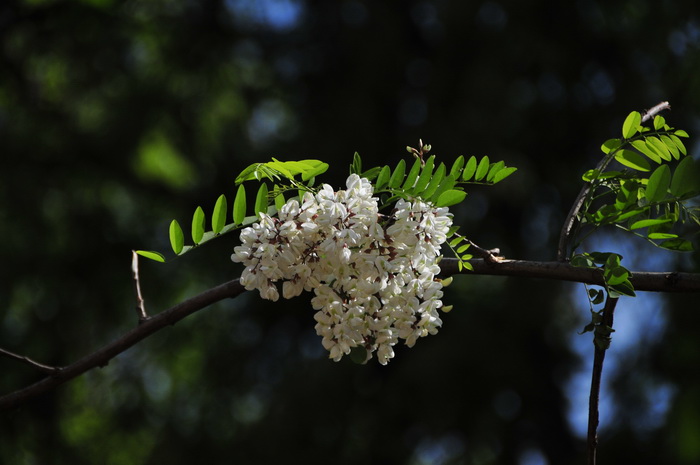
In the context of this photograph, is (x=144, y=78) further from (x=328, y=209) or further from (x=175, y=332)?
(x=328, y=209)

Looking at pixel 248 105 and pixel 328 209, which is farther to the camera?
pixel 248 105

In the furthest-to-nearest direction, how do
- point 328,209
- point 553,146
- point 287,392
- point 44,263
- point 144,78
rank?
point 144,78
point 44,263
point 553,146
point 287,392
point 328,209

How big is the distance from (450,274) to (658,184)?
282 mm

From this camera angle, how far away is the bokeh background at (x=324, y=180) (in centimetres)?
461

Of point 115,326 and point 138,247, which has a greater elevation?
point 138,247

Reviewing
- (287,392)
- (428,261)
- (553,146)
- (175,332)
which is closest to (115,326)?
(175,332)

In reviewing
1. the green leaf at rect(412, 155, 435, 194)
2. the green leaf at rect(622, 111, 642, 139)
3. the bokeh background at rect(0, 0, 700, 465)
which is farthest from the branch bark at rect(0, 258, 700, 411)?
the bokeh background at rect(0, 0, 700, 465)

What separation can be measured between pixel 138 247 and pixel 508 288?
2.67 meters

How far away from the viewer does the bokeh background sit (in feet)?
15.1

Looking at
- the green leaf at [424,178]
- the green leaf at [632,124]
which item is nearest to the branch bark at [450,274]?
the green leaf at [424,178]

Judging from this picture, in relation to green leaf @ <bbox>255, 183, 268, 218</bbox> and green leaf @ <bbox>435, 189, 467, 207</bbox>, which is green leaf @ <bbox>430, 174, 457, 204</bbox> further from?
green leaf @ <bbox>255, 183, 268, 218</bbox>

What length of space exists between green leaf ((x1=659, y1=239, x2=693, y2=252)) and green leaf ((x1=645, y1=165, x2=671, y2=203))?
0.18ft

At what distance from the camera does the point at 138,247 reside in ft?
18.8

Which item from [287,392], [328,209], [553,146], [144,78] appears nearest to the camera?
[328,209]
